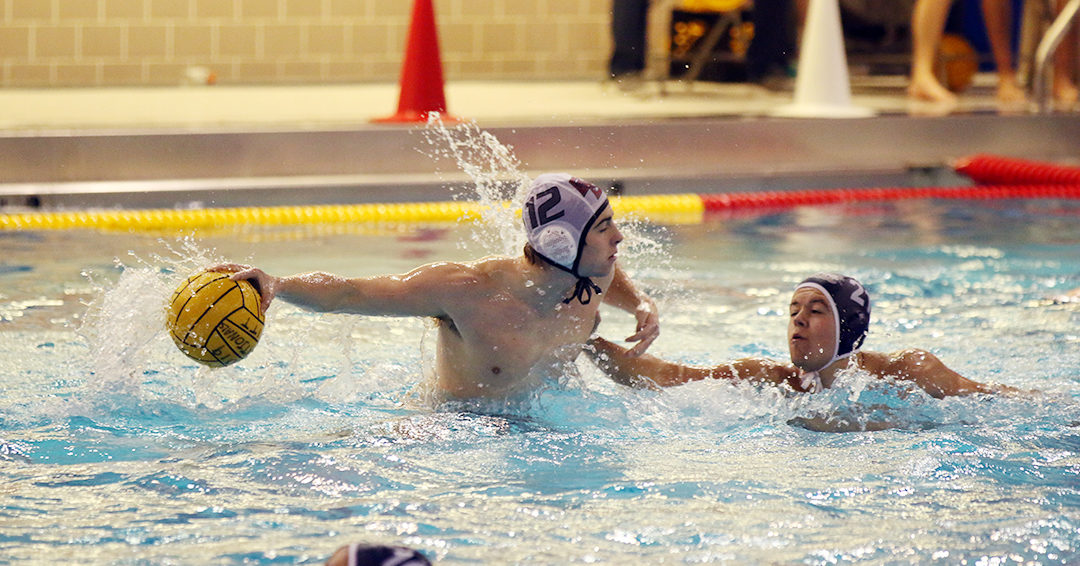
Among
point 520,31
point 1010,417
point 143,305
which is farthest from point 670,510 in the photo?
point 520,31

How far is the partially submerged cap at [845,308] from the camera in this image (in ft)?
9.99

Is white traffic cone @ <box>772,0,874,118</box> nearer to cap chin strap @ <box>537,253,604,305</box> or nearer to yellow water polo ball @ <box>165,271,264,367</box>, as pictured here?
cap chin strap @ <box>537,253,604,305</box>

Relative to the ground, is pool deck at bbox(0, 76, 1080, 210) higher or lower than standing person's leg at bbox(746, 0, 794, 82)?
lower

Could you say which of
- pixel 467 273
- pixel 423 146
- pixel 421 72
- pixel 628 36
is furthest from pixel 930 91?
pixel 467 273

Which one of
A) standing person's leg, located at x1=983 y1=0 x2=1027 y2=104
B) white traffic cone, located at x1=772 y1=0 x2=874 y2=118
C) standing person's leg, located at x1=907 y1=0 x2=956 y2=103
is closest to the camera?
white traffic cone, located at x1=772 y1=0 x2=874 y2=118

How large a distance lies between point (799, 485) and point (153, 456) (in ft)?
4.43

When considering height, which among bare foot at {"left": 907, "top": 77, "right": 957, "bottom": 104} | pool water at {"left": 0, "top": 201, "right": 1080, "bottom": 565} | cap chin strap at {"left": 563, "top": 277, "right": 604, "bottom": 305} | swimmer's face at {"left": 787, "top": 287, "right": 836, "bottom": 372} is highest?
bare foot at {"left": 907, "top": 77, "right": 957, "bottom": 104}

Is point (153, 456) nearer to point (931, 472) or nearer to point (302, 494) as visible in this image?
point (302, 494)

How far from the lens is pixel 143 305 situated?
309 centimetres

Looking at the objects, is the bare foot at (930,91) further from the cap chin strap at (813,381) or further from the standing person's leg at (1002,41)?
the cap chin strap at (813,381)

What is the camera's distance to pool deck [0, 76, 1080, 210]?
6.12 meters

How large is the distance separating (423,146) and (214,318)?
3.96 m

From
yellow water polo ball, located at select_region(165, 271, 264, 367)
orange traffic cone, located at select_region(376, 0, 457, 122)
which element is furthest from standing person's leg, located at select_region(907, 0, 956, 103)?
yellow water polo ball, located at select_region(165, 271, 264, 367)

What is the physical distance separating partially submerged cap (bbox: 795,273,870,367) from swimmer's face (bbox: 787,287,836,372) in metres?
0.01
